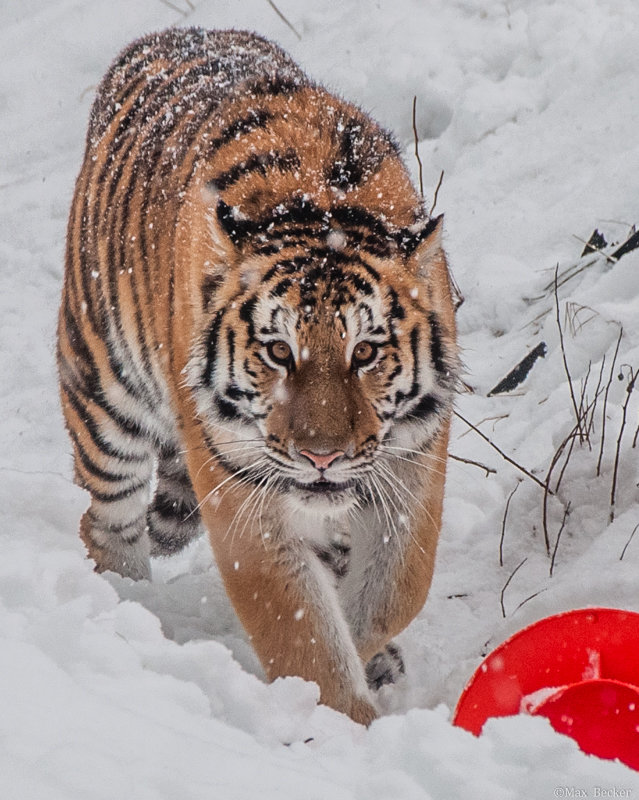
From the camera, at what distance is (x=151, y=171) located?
9.77ft

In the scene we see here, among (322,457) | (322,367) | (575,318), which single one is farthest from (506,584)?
(575,318)

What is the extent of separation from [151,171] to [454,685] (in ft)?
5.26

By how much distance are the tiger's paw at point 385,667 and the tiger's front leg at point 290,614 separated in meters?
0.26

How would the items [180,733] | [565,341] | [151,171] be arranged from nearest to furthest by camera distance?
[180,733]
[151,171]
[565,341]

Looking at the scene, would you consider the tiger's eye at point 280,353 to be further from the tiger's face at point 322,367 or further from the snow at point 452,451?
the snow at point 452,451

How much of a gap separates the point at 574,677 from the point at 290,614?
636 millimetres

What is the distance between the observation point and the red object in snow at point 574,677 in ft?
6.74

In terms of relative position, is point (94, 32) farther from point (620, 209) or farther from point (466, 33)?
point (620, 209)

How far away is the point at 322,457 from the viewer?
7.10 ft

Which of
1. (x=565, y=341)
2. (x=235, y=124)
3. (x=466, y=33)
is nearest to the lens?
(x=235, y=124)

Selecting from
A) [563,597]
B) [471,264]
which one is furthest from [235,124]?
[471,264]

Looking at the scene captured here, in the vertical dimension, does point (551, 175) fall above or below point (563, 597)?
above

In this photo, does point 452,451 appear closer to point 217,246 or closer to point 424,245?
point 424,245

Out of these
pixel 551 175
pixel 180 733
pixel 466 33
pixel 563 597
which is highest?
pixel 466 33
